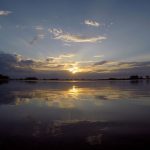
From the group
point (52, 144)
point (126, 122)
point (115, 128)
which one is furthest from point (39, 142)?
point (126, 122)

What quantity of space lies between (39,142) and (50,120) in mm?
3578

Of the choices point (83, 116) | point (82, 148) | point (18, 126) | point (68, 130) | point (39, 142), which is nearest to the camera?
point (82, 148)

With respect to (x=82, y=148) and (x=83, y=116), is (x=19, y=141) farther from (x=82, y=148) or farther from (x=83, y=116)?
(x=83, y=116)

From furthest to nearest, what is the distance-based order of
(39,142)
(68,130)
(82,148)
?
(68,130)
(39,142)
(82,148)

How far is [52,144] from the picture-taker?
695 centimetres

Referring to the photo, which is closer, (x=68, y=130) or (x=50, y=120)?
(x=68, y=130)

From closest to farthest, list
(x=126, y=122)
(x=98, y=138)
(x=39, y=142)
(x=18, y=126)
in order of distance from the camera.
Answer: (x=39, y=142) < (x=98, y=138) < (x=18, y=126) < (x=126, y=122)

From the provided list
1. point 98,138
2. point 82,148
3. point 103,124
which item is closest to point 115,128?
point 103,124

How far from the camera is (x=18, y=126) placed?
941 centimetres

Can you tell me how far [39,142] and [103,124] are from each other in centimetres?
351

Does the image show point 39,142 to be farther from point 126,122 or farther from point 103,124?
point 126,122

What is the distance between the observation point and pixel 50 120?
10734 millimetres

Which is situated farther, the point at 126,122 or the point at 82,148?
the point at 126,122

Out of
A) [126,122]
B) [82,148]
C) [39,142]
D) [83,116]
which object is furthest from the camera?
[83,116]
